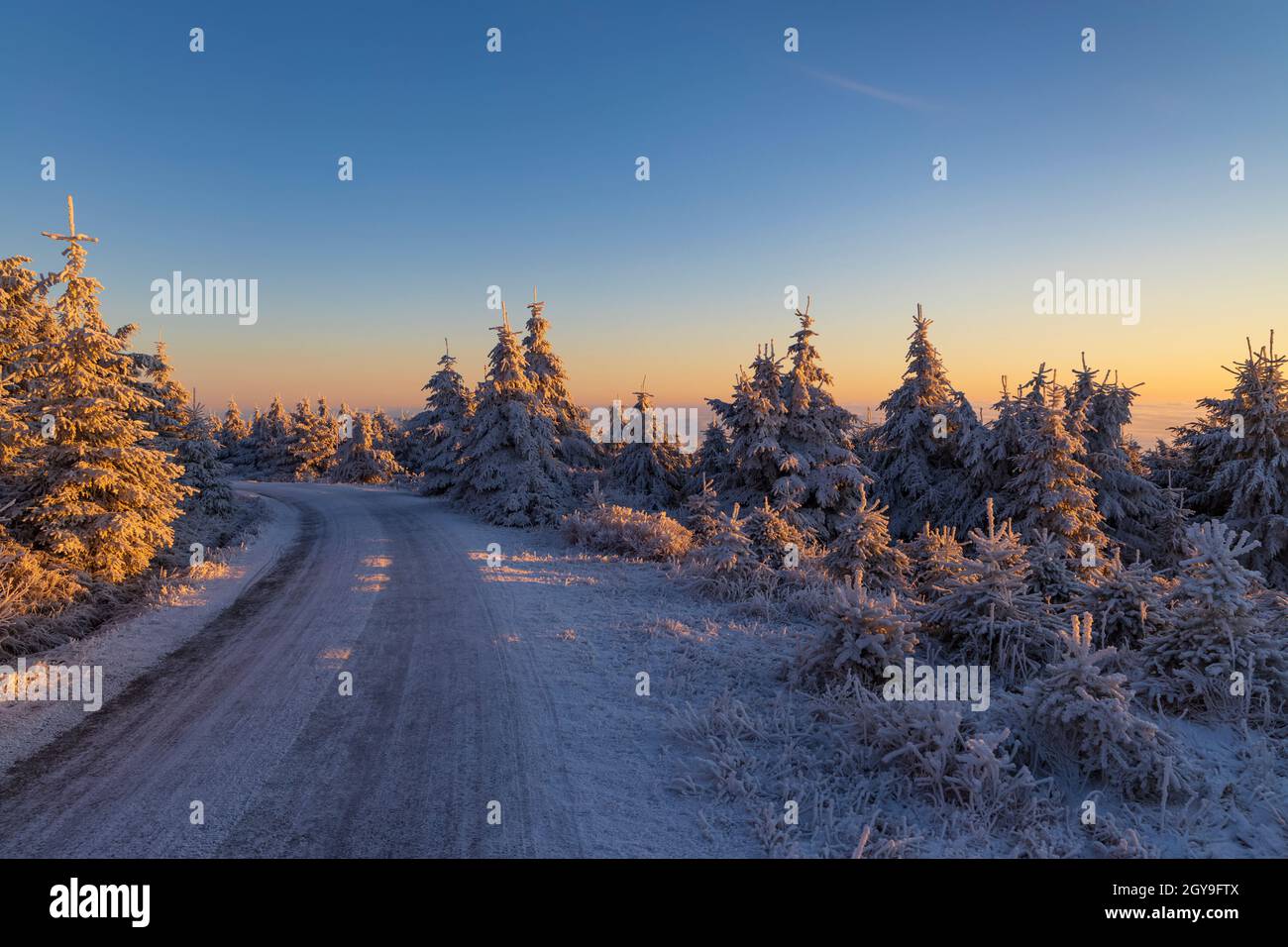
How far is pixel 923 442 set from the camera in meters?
23.0

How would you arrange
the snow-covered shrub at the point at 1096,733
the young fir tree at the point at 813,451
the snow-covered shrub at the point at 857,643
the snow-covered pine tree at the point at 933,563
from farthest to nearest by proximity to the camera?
the young fir tree at the point at 813,451, the snow-covered pine tree at the point at 933,563, the snow-covered shrub at the point at 857,643, the snow-covered shrub at the point at 1096,733

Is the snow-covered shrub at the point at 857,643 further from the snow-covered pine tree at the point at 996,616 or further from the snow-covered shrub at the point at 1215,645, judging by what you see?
the snow-covered shrub at the point at 1215,645

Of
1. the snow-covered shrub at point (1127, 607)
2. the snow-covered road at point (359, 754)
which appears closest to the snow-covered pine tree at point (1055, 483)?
the snow-covered shrub at point (1127, 607)

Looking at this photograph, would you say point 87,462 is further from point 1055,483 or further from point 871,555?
point 1055,483

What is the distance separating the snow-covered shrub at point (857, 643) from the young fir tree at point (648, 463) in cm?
1981

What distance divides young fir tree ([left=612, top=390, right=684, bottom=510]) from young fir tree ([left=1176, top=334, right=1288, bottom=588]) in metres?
20.5

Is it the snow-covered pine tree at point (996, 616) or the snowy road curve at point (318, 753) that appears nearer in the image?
the snowy road curve at point (318, 753)

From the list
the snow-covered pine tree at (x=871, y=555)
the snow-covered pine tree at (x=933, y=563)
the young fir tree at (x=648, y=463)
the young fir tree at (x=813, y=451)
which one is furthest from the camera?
the young fir tree at (x=648, y=463)

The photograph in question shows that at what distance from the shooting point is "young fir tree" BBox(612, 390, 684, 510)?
27.9 m

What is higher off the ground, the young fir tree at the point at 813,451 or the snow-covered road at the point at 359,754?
the young fir tree at the point at 813,451

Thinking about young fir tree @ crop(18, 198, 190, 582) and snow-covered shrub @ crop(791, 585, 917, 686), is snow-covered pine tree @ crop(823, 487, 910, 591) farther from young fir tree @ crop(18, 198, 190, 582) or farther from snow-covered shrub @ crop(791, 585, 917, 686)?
young fir tree @ crop(18, 198, 190, 582)

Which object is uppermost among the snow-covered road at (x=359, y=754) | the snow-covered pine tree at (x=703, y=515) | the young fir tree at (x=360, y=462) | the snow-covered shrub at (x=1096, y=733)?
the young fir tree at (x=360, y=462)

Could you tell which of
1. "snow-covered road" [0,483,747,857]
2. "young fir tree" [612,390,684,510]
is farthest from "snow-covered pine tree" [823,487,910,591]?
"young fir tree" [612,390,684,510]

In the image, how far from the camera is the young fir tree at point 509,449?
22.6 meters
